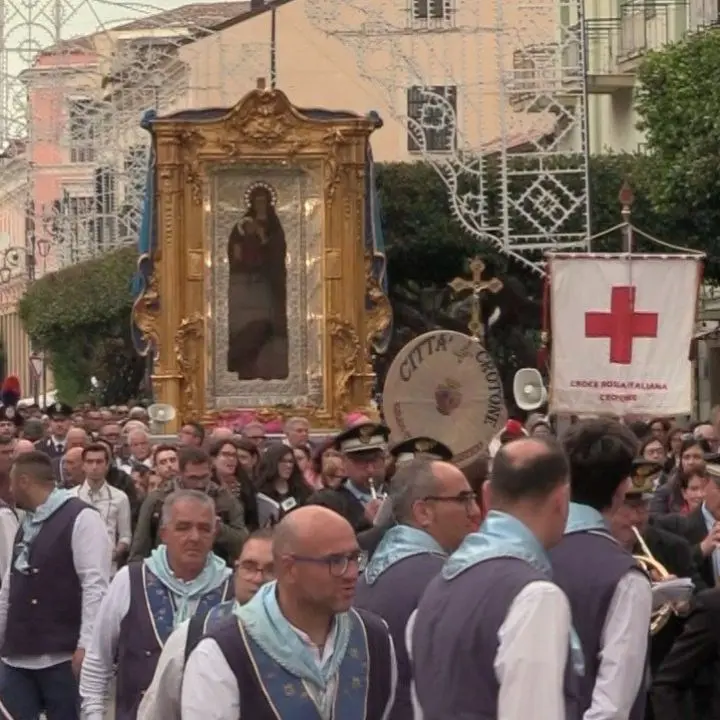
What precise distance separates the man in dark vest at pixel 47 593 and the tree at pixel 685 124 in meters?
23.7

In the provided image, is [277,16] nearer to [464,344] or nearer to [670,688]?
[464,344]

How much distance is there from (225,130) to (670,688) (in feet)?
64.9

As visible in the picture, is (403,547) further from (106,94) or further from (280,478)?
(106,94)

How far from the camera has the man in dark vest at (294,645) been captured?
19.1ft

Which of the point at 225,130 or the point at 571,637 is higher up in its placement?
the point at 225,130

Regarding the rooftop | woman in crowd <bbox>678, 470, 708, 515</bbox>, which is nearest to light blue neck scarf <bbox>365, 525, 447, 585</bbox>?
woman in crowd <bbox>678, 470, 708, 515</bbox>

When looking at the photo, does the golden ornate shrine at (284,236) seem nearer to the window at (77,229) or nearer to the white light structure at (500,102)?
the white light structure at (500,102)

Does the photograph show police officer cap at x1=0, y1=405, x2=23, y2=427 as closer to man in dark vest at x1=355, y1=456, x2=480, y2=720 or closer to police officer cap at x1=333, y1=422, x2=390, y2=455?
police officer cap at x1=333, y1=422, x2=390, y2=455

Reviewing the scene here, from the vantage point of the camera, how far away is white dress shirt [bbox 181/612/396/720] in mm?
5797

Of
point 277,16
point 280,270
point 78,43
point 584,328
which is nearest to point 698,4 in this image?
point 78,43

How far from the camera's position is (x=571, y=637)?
5.73m

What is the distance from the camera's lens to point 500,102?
3181 centimetres

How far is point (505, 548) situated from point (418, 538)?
1.82m

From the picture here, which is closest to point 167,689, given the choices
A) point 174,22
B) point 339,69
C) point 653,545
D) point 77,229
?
point 653,545
